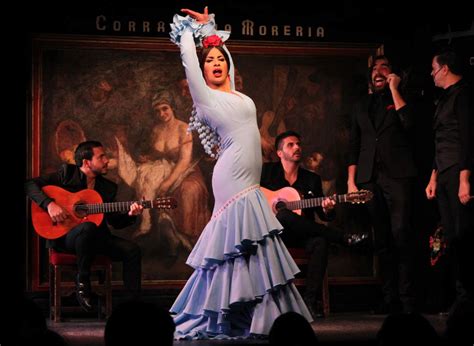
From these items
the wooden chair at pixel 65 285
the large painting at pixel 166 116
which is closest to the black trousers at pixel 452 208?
the large painting at pixel 166 116

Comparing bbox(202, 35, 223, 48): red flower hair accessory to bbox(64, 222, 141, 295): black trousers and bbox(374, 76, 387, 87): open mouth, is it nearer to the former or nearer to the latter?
bbox(64, 222, 141, 295): black trousers

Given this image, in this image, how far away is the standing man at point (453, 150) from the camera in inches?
263

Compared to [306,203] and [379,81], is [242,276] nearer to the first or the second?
[306,203]

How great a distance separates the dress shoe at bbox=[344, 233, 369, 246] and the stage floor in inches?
23.3

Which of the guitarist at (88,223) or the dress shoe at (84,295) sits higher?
the guitarist at (88,223)

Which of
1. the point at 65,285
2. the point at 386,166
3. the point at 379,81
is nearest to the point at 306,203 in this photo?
the point at 386,166

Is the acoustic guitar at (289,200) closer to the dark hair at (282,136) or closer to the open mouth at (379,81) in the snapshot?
the dark hair at (282,136)

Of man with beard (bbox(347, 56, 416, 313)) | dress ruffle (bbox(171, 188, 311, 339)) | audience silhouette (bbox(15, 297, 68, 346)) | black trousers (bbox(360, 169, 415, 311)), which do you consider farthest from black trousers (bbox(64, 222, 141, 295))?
audience silhouette (bbox(15, 297, 68, 346))

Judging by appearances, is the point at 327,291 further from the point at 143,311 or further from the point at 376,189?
the point at 143,311

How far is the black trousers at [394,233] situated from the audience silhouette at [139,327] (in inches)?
165

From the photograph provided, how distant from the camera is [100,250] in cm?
721

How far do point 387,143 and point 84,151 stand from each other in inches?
95.2

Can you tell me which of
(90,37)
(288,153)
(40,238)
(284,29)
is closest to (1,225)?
(40,238)

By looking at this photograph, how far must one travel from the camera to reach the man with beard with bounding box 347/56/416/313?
7219 millimetres
